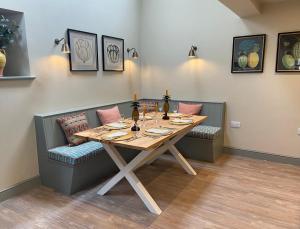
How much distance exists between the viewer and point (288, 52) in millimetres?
3412

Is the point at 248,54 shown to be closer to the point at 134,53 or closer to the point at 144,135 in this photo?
the point at 134,53

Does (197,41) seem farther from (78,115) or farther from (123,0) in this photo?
(78,115)

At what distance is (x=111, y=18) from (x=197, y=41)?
1.49m

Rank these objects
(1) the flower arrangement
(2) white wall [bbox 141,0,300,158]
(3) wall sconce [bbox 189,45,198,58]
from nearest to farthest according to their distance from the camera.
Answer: (1) the flower arrangement
(2) white wall [bbox 141,0,300,158]
(3) wall sconce [bbox 189,45,198,58]

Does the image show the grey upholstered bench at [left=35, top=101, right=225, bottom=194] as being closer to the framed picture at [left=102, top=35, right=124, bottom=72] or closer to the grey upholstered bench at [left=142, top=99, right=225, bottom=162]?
the framed picture at [left=102, top=35, right=124, bottom=72]

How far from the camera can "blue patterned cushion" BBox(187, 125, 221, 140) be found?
3.61 meters

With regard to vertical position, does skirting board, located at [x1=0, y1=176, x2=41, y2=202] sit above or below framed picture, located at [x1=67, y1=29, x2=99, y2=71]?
below

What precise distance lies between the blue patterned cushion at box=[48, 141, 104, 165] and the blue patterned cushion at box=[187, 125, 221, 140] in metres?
1.52

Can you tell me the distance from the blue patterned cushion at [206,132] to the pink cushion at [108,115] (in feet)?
3.96

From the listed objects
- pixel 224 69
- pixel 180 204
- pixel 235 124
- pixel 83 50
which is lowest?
pixel 180 204

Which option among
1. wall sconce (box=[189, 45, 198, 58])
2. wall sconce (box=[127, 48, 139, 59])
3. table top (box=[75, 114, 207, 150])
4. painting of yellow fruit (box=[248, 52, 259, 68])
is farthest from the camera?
wall sconce (box=[127, 48, 139, 59])

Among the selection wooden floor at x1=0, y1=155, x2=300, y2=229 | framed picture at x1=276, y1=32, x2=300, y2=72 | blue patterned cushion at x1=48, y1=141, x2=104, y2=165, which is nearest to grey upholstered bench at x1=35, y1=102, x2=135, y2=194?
blue patterned cushion at x1=48, y1=141, x2=104, y2=165

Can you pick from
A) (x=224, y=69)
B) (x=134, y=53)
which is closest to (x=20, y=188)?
(x=134, y=53)

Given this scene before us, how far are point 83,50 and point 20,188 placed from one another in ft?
6.57
